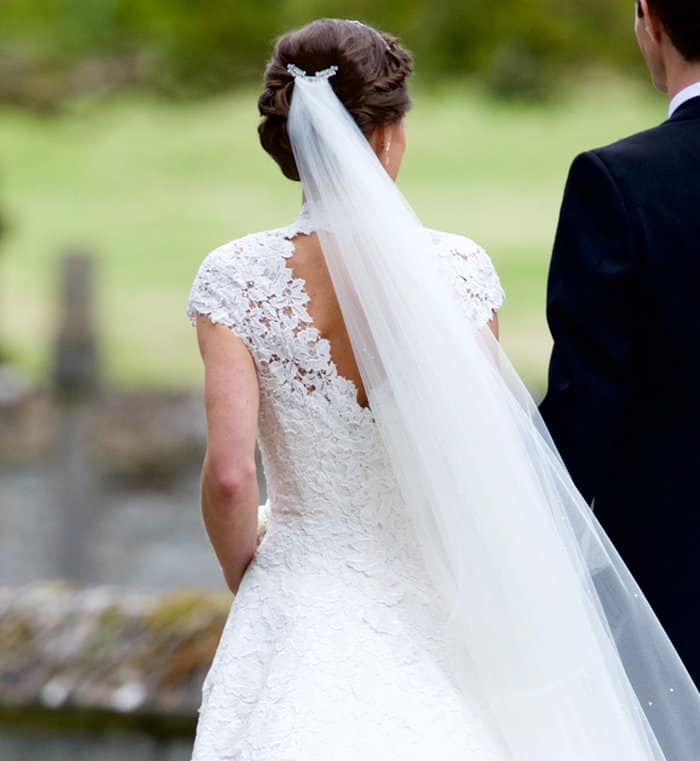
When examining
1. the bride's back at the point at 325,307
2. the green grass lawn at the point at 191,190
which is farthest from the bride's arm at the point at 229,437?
the green grass lawn at the point at 191,190

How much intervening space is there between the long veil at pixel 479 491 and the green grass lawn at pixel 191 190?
9369 mm

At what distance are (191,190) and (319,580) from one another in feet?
38.9

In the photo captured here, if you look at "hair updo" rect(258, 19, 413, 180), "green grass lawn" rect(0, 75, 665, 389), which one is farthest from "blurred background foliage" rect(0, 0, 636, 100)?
"hair updo" rect(258, 19, 413, 180)

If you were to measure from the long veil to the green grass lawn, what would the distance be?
9369 mm

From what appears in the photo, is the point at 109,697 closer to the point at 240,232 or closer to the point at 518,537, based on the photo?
the point at 518,537

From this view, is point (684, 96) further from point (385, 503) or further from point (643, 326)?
point (385, 503)

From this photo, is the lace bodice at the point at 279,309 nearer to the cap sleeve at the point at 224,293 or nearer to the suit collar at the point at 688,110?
the cap sleeve at the point at 224,293

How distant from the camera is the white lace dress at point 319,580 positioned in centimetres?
234

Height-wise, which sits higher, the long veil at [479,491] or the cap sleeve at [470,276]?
the cap sleeve at [470,276]

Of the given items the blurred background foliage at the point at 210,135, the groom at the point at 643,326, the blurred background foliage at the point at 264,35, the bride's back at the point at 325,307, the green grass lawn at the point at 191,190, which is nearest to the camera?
the groom at the point at 643,326

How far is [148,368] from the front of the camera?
12.3 meters

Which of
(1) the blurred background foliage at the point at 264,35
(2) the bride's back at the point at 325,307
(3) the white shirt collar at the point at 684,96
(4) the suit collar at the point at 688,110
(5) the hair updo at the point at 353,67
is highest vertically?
(5) the hair updo at the point at 353,67

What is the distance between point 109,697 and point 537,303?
9.21m

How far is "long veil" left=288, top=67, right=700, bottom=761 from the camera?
2.38 meters
